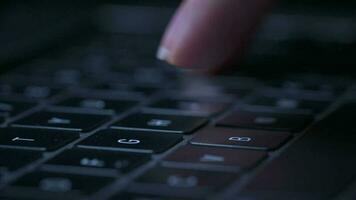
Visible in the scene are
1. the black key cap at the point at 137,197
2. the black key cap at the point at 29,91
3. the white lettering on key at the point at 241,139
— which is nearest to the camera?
the black key cap at the point at 137,197

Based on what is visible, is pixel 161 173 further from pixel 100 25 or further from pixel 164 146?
pixel 100 25

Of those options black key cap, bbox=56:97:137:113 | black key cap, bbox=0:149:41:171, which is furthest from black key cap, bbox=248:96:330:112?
black key cap, bbox=0:149:41:171

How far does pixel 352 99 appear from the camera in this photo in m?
0.62

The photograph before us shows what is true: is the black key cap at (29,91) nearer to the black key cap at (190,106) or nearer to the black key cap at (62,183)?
the black key cap at (190,106)

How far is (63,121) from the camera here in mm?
559

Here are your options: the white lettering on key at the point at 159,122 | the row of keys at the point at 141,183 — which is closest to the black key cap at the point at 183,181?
the row of keys at the point at 141,183

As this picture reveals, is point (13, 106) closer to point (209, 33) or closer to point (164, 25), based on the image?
point (209, 33)

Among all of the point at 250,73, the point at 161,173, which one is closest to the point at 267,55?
the point at 250,73

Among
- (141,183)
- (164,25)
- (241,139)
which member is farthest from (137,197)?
(164,25)

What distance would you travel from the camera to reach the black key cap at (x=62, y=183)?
413 mm

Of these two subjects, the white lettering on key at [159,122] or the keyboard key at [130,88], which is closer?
the white lettering on key at [159,122]

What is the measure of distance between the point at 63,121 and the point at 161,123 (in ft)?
0.24

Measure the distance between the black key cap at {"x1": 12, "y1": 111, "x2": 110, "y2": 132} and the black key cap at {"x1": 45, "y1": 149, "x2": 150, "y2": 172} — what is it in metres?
0.06

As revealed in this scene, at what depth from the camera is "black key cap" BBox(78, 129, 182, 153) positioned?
492mm
